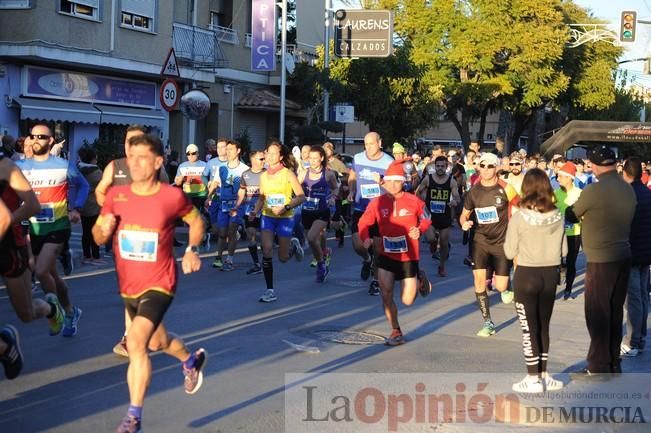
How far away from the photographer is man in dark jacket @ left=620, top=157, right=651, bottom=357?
877 cm

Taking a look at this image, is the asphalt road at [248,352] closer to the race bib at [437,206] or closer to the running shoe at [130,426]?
the running shoe at [130,426]

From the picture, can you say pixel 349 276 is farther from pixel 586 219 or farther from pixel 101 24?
pixel 101 24

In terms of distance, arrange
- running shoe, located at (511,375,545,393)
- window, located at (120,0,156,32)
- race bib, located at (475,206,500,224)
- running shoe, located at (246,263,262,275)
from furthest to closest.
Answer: window, located at (120,0,156,32), running shoe, located at (246,263,262,275), race bib, located at (475,206,500,224), running shoe, located at (511,375,545,393)

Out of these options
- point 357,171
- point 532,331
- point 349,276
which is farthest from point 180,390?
point 349,276

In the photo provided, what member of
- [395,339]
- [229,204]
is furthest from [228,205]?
[395,339]

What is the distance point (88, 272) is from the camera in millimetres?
14680

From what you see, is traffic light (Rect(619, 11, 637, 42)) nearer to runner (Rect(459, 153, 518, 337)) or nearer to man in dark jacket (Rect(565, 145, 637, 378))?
runner (Rect(459, 153, 518, 337))

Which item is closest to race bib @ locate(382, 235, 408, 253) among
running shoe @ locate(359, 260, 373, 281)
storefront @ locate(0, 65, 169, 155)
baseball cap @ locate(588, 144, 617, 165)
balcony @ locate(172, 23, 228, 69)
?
baseball cap @ locate(588, 144, 617, 165)

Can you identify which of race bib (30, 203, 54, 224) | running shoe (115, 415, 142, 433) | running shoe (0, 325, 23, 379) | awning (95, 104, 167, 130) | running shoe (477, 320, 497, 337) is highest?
awning (95, 104, 167, 130)

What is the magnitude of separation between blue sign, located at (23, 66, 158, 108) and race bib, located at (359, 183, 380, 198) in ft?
43.2

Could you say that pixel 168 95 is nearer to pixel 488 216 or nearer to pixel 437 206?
pixel 437 206

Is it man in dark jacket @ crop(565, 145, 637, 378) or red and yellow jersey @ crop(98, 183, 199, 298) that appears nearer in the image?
red and yellow jersey @ crop(98, 183, 199, 298)

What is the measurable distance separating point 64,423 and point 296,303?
18.7ft

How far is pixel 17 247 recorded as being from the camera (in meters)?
7.48
